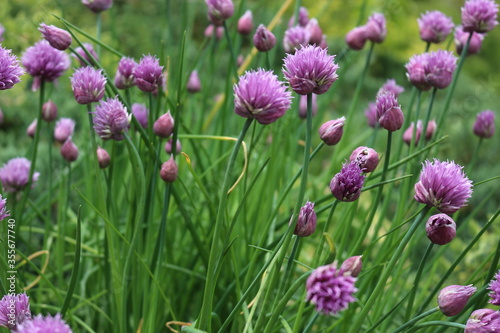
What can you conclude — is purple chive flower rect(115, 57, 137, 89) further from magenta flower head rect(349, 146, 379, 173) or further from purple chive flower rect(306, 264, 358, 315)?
purple chive flower rect(306, 264, 358, 315)

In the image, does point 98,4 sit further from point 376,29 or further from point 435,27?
point 435,27

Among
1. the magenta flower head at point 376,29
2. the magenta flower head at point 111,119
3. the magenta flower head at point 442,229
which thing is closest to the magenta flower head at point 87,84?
the magenta flower head at point 111,119

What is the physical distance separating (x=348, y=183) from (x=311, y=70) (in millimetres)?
136

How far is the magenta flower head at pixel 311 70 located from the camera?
64cm

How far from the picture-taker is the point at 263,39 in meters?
0.95

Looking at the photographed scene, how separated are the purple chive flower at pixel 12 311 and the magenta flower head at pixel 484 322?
18.4 inches

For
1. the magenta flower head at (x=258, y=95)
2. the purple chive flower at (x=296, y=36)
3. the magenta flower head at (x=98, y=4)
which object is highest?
the magenta flower head at (x=98, y=4)

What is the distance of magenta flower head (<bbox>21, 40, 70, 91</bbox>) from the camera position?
958mm

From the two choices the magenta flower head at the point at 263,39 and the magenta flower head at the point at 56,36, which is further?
the magenta flower head at the point at 263,39

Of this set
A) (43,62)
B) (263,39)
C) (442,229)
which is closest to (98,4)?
(43,62)

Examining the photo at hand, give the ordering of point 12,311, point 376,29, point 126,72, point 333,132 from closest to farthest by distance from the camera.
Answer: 1. point 12,311
2. point 333,132
3. point 126,72
4. point 376,29

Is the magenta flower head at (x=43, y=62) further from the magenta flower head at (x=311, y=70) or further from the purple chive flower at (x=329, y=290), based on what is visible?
the purple chive flower at (x=329, y=290)

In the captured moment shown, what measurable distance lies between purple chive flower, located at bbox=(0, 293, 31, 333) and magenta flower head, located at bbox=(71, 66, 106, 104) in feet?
0.89

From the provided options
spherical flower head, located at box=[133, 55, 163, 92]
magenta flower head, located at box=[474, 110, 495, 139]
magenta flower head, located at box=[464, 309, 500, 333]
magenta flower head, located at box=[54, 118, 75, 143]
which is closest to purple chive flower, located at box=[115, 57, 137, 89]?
spherical flower head, located at box=[133, 55, 163, 92]
